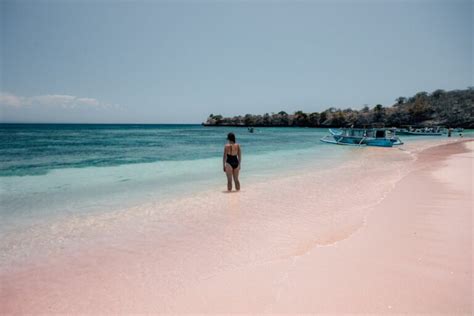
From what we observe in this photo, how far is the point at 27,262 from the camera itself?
4.30 meters

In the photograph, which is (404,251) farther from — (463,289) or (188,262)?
(188,262)

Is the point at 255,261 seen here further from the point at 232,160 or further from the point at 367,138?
the point at 367,138

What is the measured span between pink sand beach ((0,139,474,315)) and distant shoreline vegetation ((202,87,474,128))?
8969 cm

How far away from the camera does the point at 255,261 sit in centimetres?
413

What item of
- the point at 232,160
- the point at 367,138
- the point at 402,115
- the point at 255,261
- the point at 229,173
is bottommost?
the point at 255,261

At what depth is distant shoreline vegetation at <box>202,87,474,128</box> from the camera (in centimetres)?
9806

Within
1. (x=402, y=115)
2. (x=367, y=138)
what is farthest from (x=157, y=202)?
(x=402, y=115)

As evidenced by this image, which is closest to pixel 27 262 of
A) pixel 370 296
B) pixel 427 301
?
pixel 370 296

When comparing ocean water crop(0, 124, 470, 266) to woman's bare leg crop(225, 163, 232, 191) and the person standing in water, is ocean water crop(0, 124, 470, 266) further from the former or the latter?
the person standing in water

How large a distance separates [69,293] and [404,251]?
4653 mm

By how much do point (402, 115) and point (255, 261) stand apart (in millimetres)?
118700

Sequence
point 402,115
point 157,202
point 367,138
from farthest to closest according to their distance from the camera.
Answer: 1. point 402,115
2. point 367,138
3. point 157,202

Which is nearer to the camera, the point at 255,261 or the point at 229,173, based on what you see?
the point at 255,261

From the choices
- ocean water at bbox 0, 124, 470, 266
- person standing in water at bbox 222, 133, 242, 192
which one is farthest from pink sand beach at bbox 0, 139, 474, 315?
person standing in water at bbox 222, 133, 242, 192
